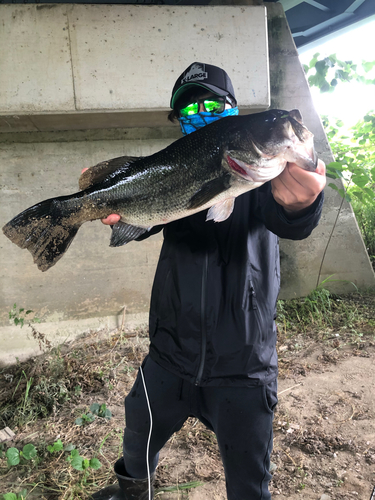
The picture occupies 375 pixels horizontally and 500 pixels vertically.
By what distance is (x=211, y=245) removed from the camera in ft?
5.31

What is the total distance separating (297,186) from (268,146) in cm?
20

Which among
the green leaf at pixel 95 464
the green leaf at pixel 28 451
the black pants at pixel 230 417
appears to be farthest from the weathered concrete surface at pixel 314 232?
the green leaf at pixel 28 451

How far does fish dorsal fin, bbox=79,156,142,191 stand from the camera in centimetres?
173

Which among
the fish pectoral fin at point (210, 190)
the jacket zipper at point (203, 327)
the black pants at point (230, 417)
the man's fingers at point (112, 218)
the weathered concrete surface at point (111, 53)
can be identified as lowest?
the black pants at point (230, 417)

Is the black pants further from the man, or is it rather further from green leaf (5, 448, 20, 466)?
green leaf (5, 448, 20, 466)

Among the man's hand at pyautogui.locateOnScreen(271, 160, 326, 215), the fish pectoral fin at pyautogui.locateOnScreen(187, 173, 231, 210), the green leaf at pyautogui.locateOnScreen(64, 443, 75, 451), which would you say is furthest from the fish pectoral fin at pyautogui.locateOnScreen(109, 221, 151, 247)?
the green leaf at pyautogui.locateOnScreen(64, 443, 75, 451)

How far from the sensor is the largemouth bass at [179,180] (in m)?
1.32

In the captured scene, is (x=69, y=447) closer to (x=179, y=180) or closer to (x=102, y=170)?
(x=102, y=170)

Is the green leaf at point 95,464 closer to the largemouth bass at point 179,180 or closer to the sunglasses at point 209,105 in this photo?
the largemouth bass at point 179,180

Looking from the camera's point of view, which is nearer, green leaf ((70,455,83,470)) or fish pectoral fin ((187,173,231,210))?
fish pectoral fin ((187,173,231,210))

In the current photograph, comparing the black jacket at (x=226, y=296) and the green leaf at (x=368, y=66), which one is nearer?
the black jacket at (x=226, y=296)

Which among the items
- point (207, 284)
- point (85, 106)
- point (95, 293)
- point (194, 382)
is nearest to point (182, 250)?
point (207, 284)

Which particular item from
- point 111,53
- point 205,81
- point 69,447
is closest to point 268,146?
point 205,81

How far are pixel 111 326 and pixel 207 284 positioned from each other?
10.8 ft
